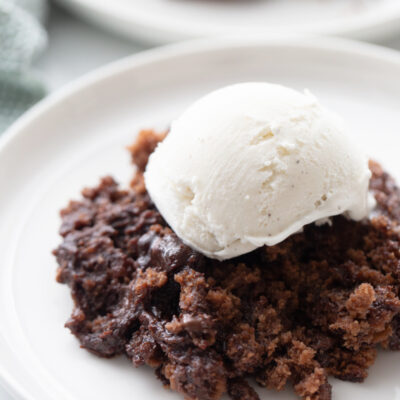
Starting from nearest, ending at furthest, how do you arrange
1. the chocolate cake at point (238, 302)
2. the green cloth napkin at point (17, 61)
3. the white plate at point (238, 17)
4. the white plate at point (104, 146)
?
the chocolate cake at point (238, 302) < the white plate at point (104, 146) < the green cloth napkin at point (17, 61) < the white plate at point (238, 17)

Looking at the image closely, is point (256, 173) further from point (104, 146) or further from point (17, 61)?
point (17, 61)

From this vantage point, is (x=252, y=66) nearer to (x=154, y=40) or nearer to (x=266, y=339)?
(x=154, y=40)

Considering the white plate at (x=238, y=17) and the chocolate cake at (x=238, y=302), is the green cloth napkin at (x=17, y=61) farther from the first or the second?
the chocolate cake at (x=238, y=302)

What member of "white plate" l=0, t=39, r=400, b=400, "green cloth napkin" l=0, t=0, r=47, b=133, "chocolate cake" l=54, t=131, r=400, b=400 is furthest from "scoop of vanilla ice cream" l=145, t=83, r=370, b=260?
"green cloth napkin" l=0, t=0, r=47, b=133

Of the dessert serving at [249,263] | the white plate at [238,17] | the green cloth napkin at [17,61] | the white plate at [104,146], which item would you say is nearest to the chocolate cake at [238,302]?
the dessert serving at [249,263]

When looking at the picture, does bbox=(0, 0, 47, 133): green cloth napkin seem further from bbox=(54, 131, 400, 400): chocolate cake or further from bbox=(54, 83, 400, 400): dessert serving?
bbox=(54, 83, 400, 400): dessert serving

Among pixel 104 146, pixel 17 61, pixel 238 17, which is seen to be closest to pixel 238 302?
pixel 104 146

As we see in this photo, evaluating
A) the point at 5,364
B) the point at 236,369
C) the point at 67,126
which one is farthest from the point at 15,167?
the point at 236,369
